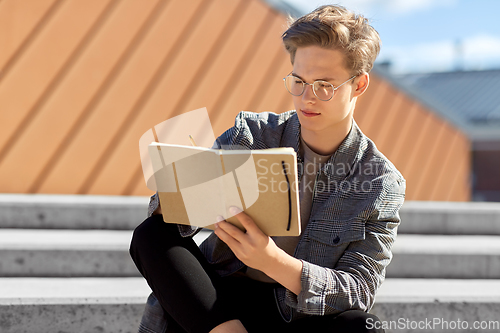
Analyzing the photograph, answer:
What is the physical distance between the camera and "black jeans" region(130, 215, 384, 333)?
0.92m

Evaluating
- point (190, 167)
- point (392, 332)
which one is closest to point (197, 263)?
point (190, 167)

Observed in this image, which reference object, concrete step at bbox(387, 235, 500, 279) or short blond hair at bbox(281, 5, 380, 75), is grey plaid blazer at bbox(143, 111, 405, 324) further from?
concrete step at bbox(387, 235, 500, 279)

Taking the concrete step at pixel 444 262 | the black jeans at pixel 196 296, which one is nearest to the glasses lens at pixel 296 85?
the black jeans at pixel 196 296

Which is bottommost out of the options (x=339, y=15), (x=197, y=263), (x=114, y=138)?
(x=114, y=138)

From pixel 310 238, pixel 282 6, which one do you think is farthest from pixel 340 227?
pixel 282 6

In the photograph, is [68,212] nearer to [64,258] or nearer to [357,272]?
[64,258]

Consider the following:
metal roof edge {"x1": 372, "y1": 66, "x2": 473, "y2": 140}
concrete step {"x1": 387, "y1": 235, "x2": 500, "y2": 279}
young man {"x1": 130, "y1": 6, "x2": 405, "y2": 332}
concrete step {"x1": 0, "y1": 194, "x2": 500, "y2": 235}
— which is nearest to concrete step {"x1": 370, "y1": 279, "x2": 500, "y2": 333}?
concrete step {"x1": 387, "y1": 235, "x2": 500, "y2": 279}

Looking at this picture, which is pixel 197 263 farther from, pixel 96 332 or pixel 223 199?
pixel 96 332

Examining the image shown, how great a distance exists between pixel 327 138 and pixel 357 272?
36cm

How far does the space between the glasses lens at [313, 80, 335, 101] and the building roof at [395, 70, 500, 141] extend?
643 centimetres

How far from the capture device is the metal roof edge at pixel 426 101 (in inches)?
154

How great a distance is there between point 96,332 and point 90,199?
1.02 metres

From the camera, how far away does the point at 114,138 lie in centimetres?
265

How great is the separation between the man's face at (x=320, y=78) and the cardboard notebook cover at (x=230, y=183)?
282 mm
